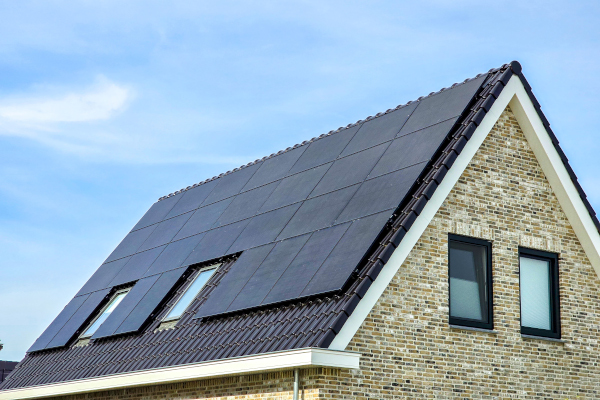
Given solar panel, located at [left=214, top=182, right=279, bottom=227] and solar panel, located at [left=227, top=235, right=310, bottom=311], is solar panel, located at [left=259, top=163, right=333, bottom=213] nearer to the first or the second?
solar panel, located at [left=214, top=182, right=279, bottom=227]

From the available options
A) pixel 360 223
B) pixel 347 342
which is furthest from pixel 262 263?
pixel 347 342

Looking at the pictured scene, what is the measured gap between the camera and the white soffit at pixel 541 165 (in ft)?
41.2

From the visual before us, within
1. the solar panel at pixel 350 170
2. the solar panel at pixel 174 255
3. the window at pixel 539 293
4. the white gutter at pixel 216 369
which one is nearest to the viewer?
the white gutter at pixel 216 369

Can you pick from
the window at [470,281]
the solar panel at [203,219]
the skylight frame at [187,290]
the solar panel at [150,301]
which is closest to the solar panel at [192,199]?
the solar panel at [203,219]

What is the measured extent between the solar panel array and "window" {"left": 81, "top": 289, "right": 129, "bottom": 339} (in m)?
0.28

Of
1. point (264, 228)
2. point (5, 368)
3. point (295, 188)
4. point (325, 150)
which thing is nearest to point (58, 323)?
point (5, 368)

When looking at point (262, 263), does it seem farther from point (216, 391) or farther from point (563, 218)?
point (563, 218)

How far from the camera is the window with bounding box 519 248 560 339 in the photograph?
46.0 ft

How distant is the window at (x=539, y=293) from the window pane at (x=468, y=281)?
34.8 inches

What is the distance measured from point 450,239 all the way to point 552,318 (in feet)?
8.86

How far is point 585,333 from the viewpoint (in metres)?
14.5

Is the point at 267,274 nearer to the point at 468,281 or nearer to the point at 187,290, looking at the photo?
the point at 187,290

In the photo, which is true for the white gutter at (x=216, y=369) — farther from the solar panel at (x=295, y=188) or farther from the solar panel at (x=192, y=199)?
the solar panel at (x=192, y=199)

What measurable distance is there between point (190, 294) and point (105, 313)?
360cm
